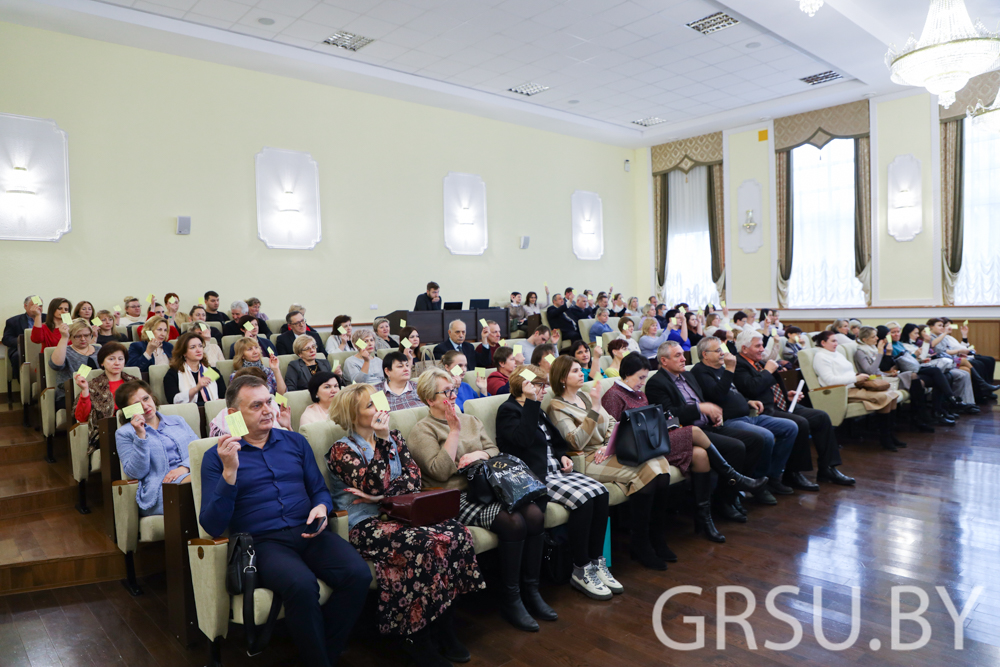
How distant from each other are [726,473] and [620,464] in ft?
2.54

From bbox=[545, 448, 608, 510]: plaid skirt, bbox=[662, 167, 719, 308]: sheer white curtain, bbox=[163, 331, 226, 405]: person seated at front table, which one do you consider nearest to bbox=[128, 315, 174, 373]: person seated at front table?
bbox=[163, 331, 226, 405]: person seated at front table

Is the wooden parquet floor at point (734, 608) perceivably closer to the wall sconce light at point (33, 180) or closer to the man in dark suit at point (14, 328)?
the man in dark suit at point (14, 328)

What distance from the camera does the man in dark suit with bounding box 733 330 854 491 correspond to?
4.50 metres

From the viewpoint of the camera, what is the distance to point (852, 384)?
18.2 ft

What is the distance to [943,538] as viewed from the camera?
3.49m

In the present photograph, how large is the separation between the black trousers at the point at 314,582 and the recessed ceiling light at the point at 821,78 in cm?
946

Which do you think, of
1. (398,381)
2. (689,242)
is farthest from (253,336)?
(689,242)

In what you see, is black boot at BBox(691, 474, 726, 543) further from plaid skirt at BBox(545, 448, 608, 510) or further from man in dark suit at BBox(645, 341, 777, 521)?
plaid skirt at BBox(545, 448, 608, 510)

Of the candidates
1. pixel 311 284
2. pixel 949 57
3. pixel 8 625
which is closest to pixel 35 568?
pixel 8 625

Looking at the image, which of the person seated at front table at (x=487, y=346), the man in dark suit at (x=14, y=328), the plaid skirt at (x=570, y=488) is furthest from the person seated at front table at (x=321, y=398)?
the man in dark suit at (x=14, y=328)

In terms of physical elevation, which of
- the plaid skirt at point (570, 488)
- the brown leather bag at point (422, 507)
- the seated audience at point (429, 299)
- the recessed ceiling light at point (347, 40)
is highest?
the recessed ceiling light at point (347, 40)

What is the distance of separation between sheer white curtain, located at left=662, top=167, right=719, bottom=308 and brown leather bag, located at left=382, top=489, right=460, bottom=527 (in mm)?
9995

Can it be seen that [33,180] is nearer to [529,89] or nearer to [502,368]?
[502,368]

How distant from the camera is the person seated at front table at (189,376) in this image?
4059 millimetres
